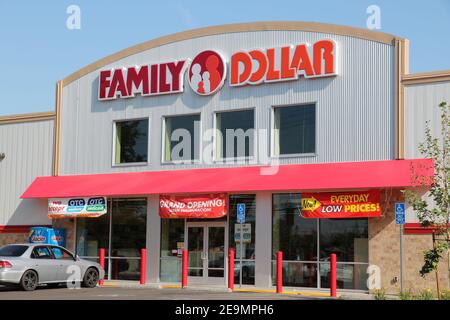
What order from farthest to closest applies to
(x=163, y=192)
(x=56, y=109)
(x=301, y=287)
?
(x=56, y=109) < (x=163, y=192) < (x=301, y=287)

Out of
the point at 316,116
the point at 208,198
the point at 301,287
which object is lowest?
the point at 301,287

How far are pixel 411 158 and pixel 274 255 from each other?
226 inches

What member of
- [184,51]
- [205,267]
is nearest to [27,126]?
[184,51]

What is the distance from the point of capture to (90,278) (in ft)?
82.7

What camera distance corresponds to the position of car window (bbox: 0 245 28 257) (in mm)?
23078

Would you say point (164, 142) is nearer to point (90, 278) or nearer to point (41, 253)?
point (90, 278)

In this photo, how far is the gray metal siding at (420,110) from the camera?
24.1 metres

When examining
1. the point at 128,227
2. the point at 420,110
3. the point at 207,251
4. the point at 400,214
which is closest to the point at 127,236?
the point at 128,227

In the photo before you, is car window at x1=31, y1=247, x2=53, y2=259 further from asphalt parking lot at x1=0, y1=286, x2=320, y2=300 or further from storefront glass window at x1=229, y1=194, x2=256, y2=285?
storefront glass window at x1=229, y1=194, x2=256, y2=285

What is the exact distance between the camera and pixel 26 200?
1296 inches

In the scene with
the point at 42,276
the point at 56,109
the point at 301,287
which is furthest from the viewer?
the point at 56,109

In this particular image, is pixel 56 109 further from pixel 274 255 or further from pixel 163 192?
pixel 274 255

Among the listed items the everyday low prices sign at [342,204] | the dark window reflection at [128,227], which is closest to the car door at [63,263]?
the dark window reflection at [128,227]

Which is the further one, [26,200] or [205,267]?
[26,200]
